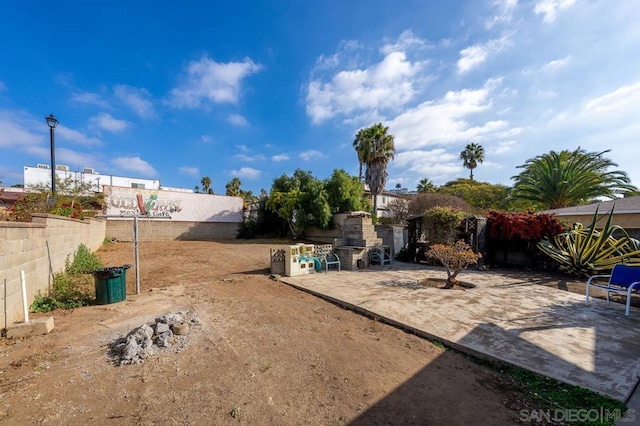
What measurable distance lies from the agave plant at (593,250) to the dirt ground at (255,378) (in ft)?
23.6

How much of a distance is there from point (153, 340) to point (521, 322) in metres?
5.59

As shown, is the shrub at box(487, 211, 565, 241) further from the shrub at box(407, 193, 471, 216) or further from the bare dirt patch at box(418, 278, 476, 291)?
the shrub at box(407, 193, 471, 216)

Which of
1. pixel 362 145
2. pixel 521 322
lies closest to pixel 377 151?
pixel 362 145

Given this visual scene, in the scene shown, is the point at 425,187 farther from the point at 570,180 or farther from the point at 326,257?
the point at 326,257

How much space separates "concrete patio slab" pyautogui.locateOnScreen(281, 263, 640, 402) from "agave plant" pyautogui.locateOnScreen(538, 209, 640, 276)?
Answer: 207 centimetres

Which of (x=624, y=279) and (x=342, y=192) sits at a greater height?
(x=342, y=192)

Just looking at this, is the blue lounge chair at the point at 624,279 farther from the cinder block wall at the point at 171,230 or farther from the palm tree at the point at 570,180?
the cinder block wall at the point at 171,230

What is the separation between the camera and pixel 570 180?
14609mm

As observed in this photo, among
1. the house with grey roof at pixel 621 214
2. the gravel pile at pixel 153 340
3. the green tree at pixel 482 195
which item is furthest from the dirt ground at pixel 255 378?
the green tree at pixel 482 195

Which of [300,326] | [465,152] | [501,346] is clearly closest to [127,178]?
[300,326]

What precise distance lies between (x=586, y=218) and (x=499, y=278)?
273 inches

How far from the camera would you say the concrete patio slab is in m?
2.91

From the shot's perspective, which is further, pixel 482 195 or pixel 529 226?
pixel 482 195

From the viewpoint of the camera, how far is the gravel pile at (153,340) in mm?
3035
